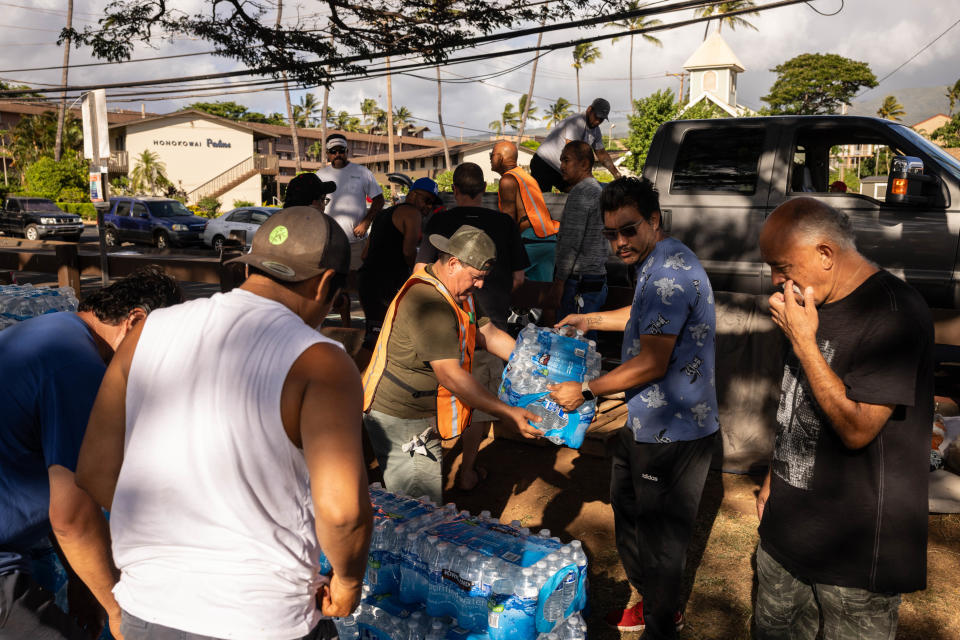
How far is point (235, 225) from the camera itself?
968 inches

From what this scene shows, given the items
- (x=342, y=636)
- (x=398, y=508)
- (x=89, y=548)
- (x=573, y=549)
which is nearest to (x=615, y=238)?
(x=573, y=549)

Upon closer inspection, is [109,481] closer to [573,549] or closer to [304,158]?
[573,549]

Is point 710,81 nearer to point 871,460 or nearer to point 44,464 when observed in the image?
point 871,460

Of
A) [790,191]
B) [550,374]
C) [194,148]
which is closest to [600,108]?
[790,191]

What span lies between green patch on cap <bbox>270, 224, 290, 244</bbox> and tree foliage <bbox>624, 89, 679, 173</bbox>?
143 ft

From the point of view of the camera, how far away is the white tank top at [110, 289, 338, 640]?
5.53 feet

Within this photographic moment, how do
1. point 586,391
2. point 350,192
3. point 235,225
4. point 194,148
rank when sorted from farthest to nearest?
point 194,148, point 235,225, point 350,192, point 586,391

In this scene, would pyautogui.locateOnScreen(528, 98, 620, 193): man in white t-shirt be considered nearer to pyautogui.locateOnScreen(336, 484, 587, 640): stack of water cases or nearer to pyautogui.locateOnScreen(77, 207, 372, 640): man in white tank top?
pyautogui.locateOnScreen(336, 484, 587, 640): stack of water cases

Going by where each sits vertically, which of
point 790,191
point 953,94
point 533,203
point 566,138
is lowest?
point 533,203

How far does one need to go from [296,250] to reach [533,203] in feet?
16.3

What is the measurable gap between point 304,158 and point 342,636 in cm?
8170

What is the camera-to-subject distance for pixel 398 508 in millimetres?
3438

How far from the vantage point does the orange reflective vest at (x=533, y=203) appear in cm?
657

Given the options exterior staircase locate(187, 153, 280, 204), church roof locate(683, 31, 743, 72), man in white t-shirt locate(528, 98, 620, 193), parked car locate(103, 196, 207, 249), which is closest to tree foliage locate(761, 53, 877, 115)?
church roof locate(683, 31, 743, 72)
